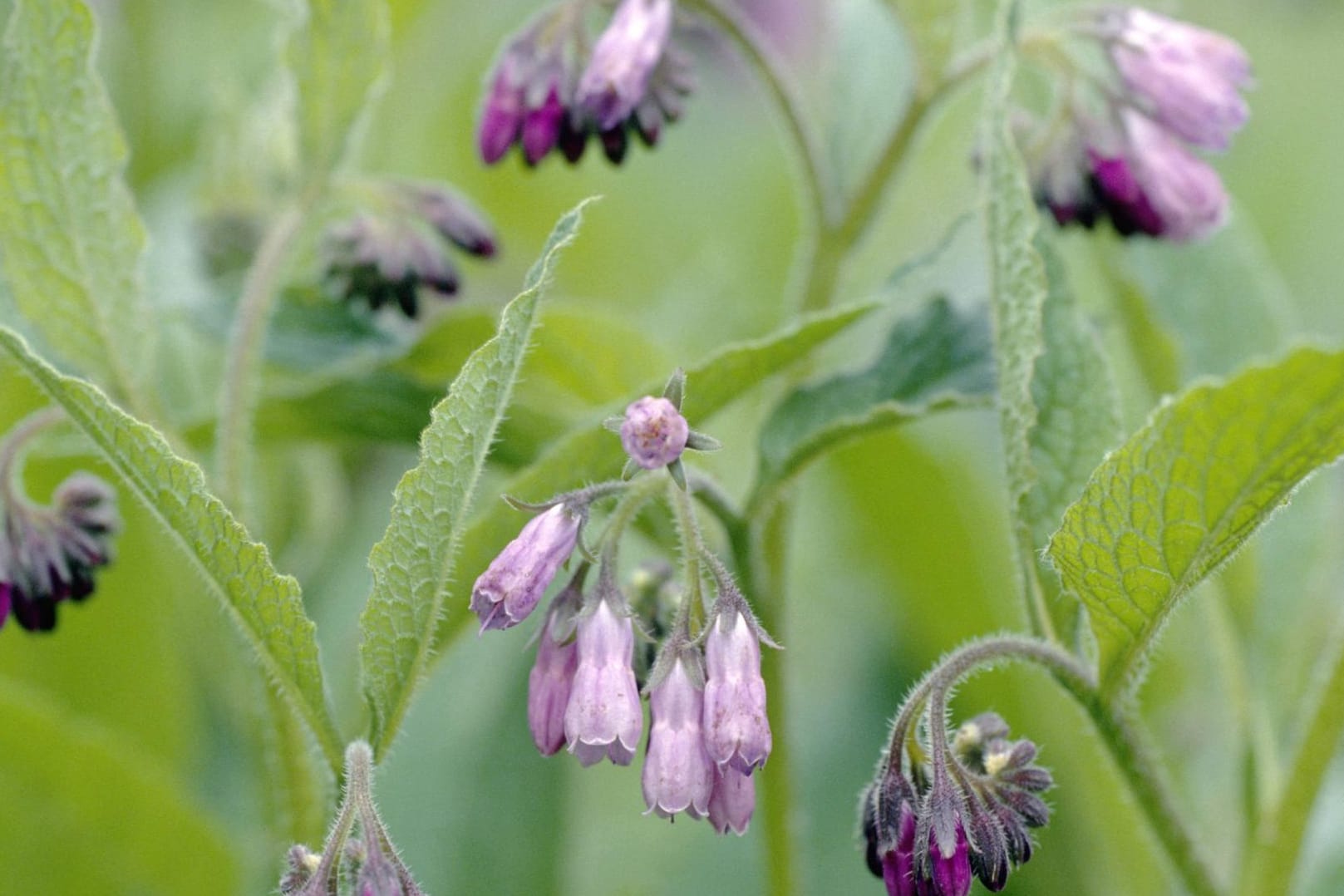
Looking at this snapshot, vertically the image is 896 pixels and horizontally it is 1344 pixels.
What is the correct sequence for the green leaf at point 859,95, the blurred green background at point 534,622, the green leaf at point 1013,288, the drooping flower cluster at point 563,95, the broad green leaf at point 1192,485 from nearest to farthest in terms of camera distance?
the broad green leaf at point 1192,485 → the green leaf at point 1013,288 → the drooping flower cluster at point 563,95 → the blurred green background at point 534,622 → the green leaf at point 859,95

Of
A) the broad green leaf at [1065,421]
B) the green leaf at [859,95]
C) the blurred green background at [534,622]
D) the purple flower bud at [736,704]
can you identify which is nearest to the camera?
the purple flower bud at [736,704]

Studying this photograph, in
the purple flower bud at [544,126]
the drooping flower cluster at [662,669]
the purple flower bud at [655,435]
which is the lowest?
A: the drooping flower cluster at [662,669]

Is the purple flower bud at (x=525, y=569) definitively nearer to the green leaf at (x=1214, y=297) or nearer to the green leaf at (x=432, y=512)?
the green leaf at (x=432, y=512)

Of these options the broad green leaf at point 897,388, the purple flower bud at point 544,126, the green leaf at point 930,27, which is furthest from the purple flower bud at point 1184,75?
the purple flower bud at point 544,126

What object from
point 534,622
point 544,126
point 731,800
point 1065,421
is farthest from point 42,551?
point 1065,421

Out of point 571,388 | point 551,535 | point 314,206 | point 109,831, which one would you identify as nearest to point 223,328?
point 314,206

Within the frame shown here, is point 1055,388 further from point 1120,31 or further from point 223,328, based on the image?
point 223,328

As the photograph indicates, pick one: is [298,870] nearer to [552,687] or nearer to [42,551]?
[552,687]

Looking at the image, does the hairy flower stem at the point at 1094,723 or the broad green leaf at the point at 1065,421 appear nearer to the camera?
the hairy flower stem at the point at 1094,723
